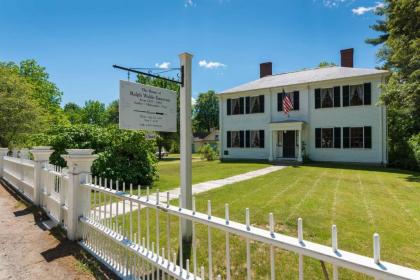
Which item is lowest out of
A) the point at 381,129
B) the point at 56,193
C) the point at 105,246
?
the point at 105,246

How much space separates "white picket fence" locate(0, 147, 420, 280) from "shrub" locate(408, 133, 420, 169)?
48.6 feet

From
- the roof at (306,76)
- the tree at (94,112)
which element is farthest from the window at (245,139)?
the tree at (94,112)

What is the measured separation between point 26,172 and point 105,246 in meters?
6.00

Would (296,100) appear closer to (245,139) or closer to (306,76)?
(306,76)

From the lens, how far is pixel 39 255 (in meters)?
4.34

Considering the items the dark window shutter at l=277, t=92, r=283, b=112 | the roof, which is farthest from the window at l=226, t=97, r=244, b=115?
the dark window shutter at l=277, t=92, r=283, b=112

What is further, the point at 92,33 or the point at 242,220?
the point at 92,33

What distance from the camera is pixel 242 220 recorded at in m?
5.50

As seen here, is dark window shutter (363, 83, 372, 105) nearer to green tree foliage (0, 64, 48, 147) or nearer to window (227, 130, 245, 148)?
window (227, 130, 245, 148)

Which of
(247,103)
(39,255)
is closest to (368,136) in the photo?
(247,103)

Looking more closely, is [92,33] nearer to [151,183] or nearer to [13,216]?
[151,183]

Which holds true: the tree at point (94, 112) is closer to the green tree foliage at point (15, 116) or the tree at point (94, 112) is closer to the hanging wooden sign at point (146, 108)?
the green tree foliage at point (15, 116)

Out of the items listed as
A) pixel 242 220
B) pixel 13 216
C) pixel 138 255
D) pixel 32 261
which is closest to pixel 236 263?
pixel 138 255

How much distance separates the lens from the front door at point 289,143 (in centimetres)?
1975
